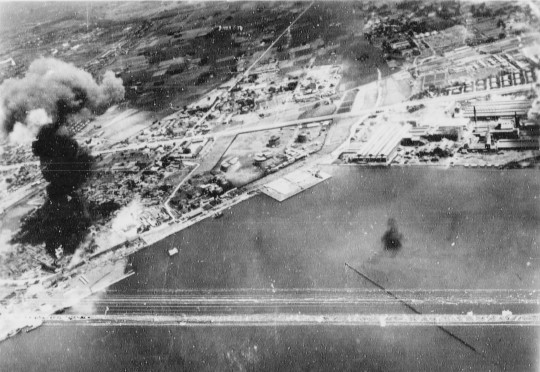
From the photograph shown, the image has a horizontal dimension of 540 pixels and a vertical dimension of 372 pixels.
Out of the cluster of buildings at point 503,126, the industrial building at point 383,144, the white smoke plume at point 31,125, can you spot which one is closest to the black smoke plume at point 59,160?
the white smoke plume at point 31,125

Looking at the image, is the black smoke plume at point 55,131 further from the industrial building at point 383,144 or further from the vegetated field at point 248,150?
the industrial building at point 383,144

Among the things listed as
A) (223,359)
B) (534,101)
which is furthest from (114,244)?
(534,101)

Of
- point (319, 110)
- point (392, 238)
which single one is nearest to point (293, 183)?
point (319, 110)

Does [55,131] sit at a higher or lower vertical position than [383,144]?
higher

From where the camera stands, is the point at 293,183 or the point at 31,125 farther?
the point at 31,125

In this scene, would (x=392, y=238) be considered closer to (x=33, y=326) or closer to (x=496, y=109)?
(x=496, y=109)

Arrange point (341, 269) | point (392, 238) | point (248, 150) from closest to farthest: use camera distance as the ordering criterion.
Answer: point (341, 269) < point (392, 238) < point (248, 150)

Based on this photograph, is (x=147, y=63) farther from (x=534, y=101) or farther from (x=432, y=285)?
(x=534, y=101)
